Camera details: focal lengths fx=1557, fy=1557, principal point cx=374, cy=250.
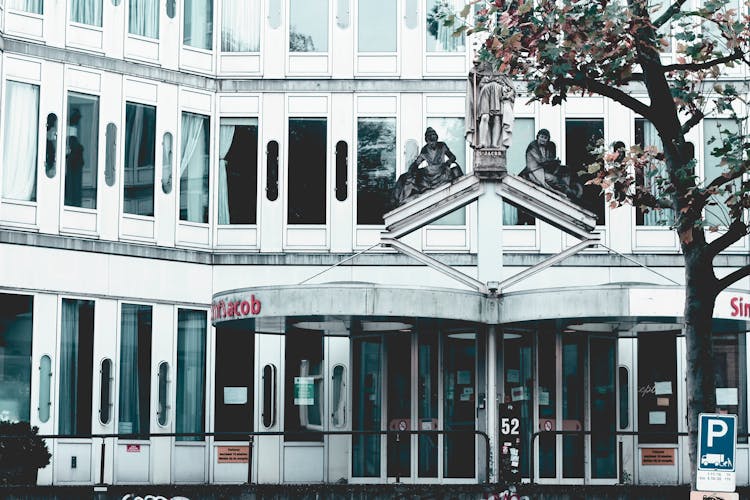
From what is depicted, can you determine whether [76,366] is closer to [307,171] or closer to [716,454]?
[307,171]

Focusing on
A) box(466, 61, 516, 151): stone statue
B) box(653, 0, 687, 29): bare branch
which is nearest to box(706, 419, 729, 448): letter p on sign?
box(653, 0, 687, 29): bare branch

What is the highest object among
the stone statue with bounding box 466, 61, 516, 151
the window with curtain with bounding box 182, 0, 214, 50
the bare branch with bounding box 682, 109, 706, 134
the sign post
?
the window with curtain with bounding box 182, 0, 214, 50

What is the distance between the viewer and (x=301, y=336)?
31969 millimetres

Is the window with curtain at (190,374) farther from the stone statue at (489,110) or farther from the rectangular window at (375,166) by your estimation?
the stone statue at (489,110)

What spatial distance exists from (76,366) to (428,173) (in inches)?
303

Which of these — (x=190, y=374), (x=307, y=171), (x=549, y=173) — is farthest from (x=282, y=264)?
(x=549, y=173)

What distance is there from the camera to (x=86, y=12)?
30625 mm

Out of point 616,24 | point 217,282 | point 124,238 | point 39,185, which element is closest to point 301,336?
point 217,282

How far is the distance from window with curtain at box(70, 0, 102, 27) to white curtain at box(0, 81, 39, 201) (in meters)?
1.84

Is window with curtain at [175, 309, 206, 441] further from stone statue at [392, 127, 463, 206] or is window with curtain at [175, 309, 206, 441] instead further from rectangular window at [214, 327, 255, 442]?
stone statue at [392, 127, 463, 206]

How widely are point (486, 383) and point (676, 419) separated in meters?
6.50

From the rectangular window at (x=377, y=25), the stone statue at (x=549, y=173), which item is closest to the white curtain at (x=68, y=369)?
the rectangular window at (x=377, y=25)

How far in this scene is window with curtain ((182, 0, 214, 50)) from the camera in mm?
32438

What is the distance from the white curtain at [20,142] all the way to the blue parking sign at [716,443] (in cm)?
1738
